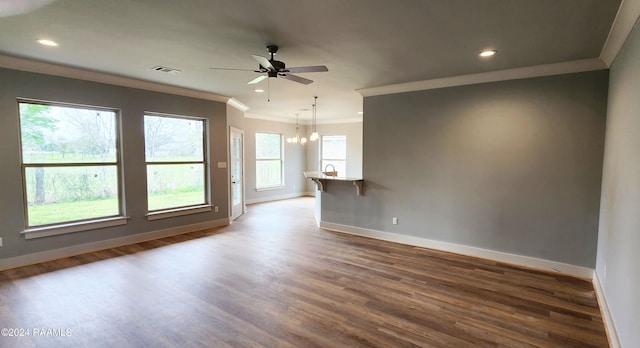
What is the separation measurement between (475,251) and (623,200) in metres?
2.19

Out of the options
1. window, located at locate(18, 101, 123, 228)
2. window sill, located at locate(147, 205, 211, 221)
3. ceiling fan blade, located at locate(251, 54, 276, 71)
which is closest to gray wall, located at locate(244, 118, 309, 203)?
window sill, located at locate(147, 205, 211, 221)

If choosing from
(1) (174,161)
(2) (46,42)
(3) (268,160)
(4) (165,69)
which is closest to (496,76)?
(4) (165,69)

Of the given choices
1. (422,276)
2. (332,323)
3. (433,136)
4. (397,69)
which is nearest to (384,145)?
(433,136)

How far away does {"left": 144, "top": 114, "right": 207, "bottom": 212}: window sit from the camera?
5203 millimetres

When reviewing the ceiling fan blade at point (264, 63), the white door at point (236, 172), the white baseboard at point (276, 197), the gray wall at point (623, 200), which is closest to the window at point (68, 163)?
the white door at point (236, 172)

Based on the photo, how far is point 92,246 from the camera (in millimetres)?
4453

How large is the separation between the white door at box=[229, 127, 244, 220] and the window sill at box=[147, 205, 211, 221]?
2.74 ft

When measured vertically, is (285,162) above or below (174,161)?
below

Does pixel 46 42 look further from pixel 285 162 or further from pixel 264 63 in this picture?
pixel 285 162

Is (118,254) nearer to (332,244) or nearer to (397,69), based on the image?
(332,244)

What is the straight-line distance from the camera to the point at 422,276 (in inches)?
140

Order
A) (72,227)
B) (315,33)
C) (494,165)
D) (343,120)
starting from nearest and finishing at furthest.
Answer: (315,33) < (494,165) < (72,227) < (343,120)

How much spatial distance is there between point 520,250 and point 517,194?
76cm

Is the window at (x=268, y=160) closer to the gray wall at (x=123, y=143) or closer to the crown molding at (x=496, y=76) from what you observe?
the gray wall at (x=123, y=143)
